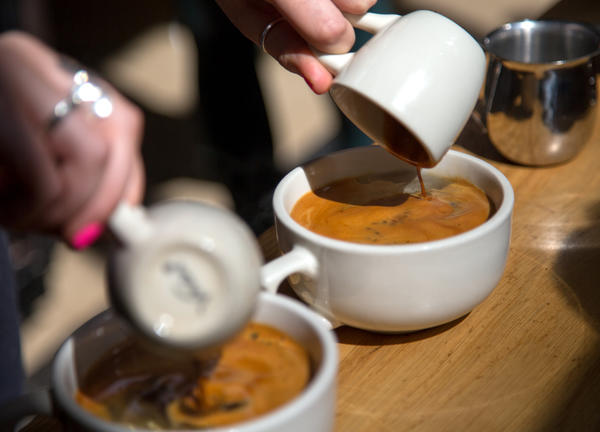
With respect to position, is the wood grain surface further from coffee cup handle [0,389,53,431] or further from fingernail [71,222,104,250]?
fingernail [71,222,104,250]

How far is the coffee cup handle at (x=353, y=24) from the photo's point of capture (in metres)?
0.92

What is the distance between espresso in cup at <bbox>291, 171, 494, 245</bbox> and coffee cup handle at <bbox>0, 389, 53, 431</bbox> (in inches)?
14.6

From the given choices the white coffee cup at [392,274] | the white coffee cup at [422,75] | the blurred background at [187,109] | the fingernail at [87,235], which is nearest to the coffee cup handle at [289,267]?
the white coffee cup at [392,274]

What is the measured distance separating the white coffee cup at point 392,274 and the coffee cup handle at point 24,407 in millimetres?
228

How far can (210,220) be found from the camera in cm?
55

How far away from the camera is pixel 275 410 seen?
603 millimetres

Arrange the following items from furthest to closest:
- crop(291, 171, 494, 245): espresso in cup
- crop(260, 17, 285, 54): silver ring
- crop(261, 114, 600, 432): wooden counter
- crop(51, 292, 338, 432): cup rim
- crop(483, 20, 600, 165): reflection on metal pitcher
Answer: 1. crop(483, 20, 600, 165): reflection on metal pitcher
2. crop(260, 17, 285, 54): silver ring
3. crop(291, 171, 494, 245): espresso in cup
4. crop(261, 114, 600, 432): wooden counter
5. crop(51, 292, 338, 432): cup rim

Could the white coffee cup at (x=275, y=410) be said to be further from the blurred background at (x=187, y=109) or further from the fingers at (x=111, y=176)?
the blurred background at (x=187, y=109)

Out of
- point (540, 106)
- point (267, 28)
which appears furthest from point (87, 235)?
point (540, 106)

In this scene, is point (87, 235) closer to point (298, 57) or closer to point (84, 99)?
point (84, 99)

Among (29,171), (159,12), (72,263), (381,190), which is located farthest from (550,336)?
(159,12)

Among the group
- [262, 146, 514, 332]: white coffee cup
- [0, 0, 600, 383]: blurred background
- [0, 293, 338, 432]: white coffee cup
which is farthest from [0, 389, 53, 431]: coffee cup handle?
[0, 0, 600, 383]: blurred background

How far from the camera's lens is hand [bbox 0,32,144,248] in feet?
1.55

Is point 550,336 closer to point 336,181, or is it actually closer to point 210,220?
point 336,181
